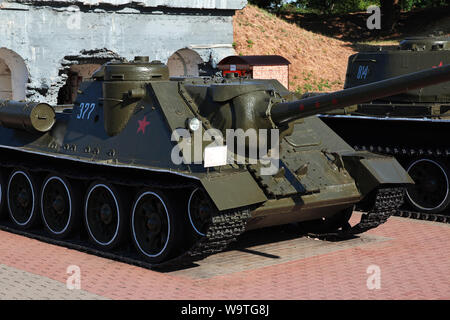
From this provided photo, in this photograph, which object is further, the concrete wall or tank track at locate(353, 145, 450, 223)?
the concrete wall

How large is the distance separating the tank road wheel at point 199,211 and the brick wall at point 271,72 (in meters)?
18.9

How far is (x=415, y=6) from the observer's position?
62750 millimetres

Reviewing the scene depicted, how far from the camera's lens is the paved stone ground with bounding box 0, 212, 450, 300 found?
10008 mm

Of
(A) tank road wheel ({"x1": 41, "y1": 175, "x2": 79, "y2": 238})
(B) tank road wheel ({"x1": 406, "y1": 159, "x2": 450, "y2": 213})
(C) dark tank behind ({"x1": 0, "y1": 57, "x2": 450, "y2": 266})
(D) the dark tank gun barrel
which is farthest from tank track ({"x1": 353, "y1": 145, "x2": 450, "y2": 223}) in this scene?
(A) tank road wheel ({"x1": 41, "y1": 175, "x2": 79, "y2": 238})

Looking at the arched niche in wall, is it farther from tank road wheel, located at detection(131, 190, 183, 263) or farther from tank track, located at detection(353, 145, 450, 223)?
tank road wheel, located at detection(131, 190, 183, 263)

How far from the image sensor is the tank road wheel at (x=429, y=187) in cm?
1572

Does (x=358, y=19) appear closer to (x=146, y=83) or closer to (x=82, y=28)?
(x=82, y=28)

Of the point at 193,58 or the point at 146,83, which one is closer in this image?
the point at 146,83

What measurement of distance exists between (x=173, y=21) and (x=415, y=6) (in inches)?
1472

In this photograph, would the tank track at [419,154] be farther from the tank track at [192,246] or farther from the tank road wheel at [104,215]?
the tank road wheel at [104,215]

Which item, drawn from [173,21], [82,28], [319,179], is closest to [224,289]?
[319,179]

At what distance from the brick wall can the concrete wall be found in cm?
211

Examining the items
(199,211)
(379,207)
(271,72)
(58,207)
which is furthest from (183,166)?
(271,72)
